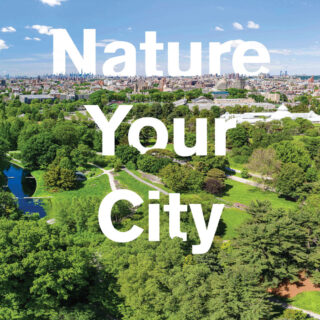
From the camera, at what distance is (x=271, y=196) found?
3619 cm

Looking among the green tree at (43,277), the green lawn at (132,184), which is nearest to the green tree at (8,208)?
the green tree at (43,277)

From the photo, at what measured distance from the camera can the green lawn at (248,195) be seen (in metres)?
34.0

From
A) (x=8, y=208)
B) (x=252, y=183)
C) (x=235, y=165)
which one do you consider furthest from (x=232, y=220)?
(x=8, y=208)

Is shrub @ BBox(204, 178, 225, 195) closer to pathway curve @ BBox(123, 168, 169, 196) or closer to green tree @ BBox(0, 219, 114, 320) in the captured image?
pathway curve @ BBox(123, 168, 169, 196)

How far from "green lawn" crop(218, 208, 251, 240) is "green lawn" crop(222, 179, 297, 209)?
2.93 m

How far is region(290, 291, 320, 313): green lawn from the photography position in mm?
18533

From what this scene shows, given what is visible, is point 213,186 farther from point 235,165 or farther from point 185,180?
point 235,165

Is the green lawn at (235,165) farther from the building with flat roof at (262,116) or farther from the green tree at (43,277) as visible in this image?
the green tree at (43,277)

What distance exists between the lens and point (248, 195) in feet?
120

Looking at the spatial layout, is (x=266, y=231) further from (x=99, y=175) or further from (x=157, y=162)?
(x=99, y=175)

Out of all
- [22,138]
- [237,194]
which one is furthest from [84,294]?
[22,138]

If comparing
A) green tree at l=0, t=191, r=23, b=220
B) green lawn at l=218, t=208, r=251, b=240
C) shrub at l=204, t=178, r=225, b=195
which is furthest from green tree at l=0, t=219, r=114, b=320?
shrub at l=204, t=178, r=225, b=195

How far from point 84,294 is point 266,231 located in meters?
12.7

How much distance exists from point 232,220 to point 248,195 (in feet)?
25.2
